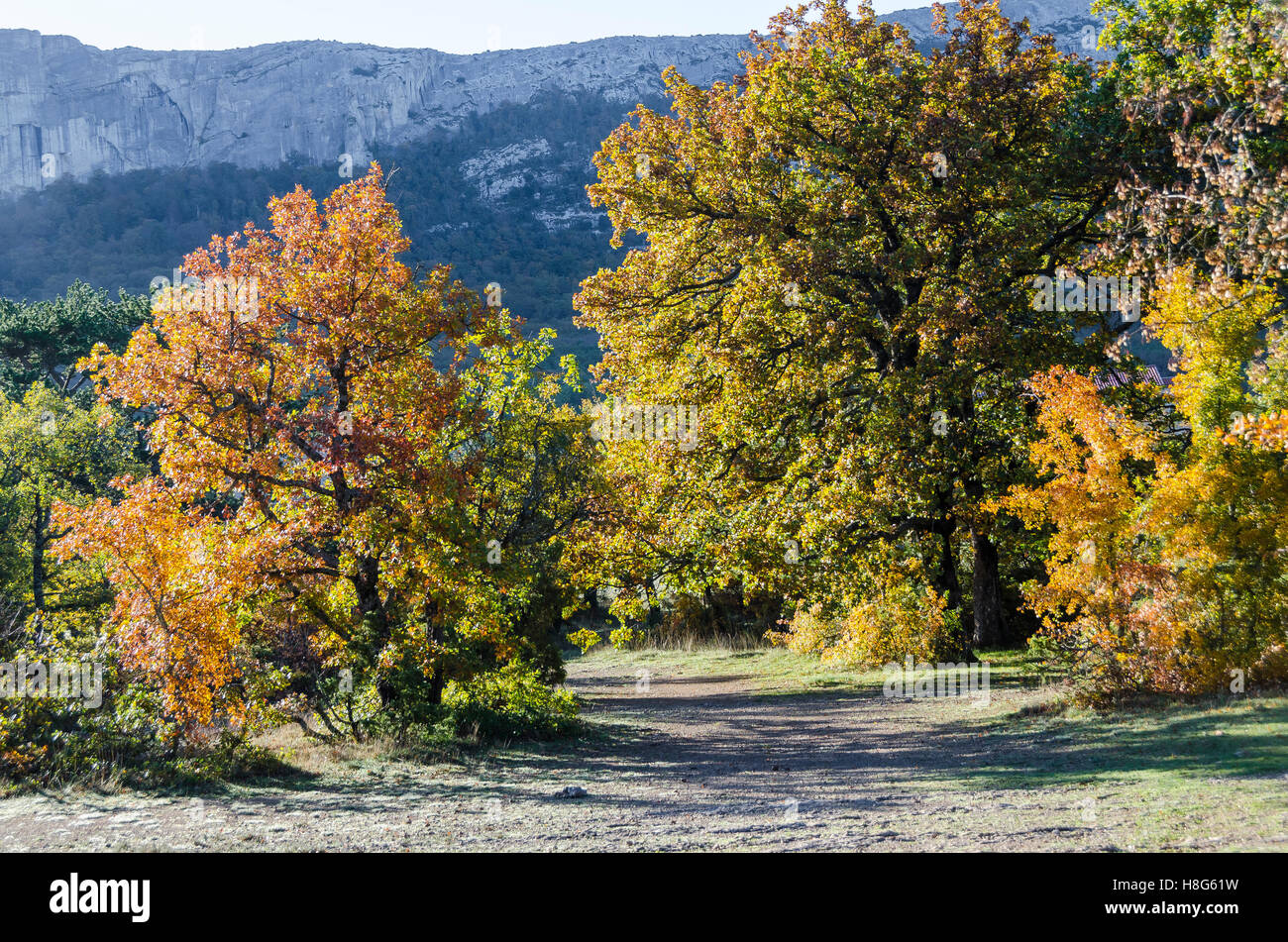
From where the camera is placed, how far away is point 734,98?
20.2 metres

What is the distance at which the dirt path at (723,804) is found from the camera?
24.0 feet

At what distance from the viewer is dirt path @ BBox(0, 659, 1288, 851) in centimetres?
730

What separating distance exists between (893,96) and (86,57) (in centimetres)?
18575

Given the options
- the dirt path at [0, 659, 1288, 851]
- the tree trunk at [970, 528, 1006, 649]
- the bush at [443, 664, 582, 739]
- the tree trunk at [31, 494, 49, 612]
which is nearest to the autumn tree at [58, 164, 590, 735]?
the bush at [443, 664, 582, 739]

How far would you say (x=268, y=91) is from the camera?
521 ft

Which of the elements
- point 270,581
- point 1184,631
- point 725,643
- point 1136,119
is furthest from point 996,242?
point 725,643

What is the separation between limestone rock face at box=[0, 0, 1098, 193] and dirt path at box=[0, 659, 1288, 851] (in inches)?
5473

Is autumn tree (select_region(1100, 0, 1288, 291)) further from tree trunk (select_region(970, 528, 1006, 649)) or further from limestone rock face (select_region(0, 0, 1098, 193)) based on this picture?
limestone rock face (select_region(0, 0, 1098, 193))

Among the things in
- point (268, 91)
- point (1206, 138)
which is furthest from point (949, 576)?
point (268, 91)

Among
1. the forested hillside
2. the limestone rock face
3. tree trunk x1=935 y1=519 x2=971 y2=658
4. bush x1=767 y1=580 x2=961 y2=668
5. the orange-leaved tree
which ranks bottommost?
bush x1=767 y1=580 x2=961 y2=668

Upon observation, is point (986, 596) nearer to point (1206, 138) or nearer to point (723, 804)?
point (1206, 138)

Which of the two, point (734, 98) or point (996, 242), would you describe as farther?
point (734, 98)

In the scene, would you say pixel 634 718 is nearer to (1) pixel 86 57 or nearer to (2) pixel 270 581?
(2) pixel 270 581

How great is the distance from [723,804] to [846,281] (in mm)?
12037
